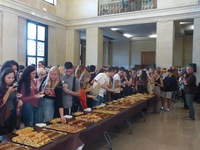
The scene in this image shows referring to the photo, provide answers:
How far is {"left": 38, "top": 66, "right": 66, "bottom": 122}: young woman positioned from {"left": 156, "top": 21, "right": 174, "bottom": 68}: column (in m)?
8.23

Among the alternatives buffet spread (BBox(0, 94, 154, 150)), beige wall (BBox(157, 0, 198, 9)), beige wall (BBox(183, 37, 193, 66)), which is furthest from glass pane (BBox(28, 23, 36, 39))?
beige wall (BBox(183, 37, 193, 66))

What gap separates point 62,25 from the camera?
41.7 feet

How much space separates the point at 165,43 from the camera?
10.4 meters

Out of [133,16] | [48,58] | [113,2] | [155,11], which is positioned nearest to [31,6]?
[48,58]

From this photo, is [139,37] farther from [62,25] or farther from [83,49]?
[62,25]

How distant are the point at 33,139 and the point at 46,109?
118 cm

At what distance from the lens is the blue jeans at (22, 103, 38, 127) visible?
11.3ft

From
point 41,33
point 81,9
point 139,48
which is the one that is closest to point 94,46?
point 81,9

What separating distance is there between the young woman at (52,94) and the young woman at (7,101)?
498 mm

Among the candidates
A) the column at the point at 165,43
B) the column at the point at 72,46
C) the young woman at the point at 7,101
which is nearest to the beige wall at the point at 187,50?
the column at the point at 165,43

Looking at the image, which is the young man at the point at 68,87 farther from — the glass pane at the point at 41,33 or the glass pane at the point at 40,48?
the glass pane at the point at 41,33

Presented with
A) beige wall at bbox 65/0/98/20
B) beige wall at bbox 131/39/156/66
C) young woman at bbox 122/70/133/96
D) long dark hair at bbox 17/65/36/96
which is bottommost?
young woman at bbox 122/70/133/96

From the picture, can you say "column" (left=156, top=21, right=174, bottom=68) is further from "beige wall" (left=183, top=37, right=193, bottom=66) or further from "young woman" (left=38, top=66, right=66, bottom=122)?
"young woman" (left=38, top=66, right=66, bottom=122)

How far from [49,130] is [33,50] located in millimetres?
9083
